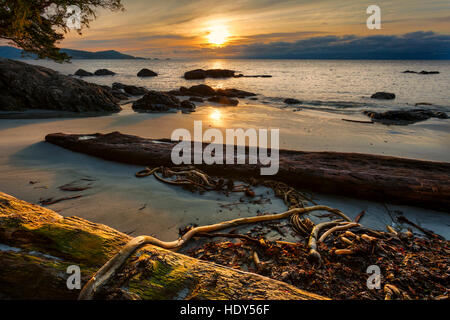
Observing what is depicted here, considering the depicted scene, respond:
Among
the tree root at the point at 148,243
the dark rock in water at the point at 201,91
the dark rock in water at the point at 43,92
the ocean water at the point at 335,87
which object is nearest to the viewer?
the tree root at the point at 148,243

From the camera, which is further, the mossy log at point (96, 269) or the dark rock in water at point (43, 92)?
the dark rock in water at point (43, 92)

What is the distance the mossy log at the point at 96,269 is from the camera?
1.32m

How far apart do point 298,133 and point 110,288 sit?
759cm

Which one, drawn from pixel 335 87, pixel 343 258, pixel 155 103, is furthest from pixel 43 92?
pixel 335 87

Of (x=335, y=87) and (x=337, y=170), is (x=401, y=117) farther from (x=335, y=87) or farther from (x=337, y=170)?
(x=335, y=87)

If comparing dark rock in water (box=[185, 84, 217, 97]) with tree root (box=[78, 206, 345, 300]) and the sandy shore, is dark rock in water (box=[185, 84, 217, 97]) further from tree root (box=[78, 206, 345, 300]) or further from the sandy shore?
tree root (box=[78, 206, 345, 300])

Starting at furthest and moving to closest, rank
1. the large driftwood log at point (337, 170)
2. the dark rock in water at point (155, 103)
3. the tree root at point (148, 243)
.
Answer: the dark rock in water at point (155, 103), the large driftwood log at point (337, 170), the tree root at point (148, 243)

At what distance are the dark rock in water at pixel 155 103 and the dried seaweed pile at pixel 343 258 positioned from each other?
32.9 ft

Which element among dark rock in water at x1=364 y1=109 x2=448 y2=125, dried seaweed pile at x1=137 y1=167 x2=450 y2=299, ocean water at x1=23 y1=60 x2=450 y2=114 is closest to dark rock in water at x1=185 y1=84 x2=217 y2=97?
ocean water at x1=23 y1=60 x2=450 y2=114

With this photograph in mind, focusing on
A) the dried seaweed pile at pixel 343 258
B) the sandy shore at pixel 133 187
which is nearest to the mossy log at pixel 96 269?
the dried seaweed pile at pixel 343 258

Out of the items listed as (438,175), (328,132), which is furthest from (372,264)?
(328,132)

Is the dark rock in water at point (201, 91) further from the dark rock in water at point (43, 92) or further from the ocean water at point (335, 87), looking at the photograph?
the dark rock in water at point (43, 92)

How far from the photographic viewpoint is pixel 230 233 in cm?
268

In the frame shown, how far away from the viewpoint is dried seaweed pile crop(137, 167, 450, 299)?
1875mm
